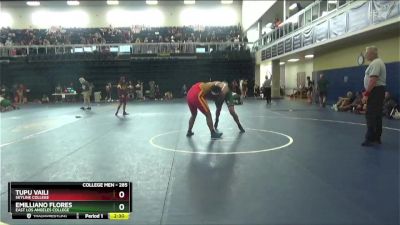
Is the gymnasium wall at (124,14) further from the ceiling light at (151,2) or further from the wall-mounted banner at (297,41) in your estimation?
the wall-mounted banner at (297,41)

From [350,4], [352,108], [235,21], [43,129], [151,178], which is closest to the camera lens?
[151,178]

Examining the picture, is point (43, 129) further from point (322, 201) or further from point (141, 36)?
point (141, 36)

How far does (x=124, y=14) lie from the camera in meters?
38.2

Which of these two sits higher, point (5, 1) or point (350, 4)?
point (5, 1)

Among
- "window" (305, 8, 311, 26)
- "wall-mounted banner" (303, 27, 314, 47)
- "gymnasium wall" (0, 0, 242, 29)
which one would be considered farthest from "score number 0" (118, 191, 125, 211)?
"gymnasium wall" (0, 0, 242, 29)

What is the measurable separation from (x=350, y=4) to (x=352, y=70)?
154 inches

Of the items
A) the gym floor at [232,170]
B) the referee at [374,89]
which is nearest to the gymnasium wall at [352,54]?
the gym floor at [232,170]

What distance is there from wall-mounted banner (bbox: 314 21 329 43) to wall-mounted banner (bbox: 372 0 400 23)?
382 cm

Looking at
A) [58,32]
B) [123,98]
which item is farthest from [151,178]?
[58,32]

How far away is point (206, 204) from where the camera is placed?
4.04 meters

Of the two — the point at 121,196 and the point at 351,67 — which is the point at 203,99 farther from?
the point at 351,67

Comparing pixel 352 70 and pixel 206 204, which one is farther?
pixel 352 70

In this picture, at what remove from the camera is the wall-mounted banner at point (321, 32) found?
1550 cm
